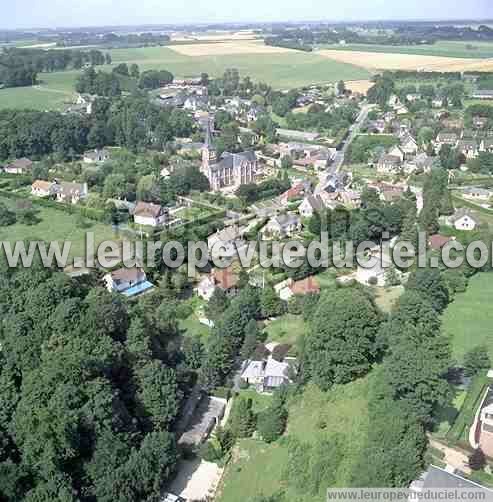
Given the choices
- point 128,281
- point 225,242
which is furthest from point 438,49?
point 128,281

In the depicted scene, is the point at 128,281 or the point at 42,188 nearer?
the point at 128,281

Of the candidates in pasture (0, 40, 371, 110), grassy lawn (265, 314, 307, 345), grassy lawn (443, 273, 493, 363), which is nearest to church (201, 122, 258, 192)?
grassy lawn (265, 314, 307, 345)

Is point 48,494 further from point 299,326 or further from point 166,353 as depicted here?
point 299,326

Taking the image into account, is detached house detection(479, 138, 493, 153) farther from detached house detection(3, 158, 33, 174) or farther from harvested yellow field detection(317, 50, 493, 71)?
harvested yellow field detection(317, 50, 493, 71)

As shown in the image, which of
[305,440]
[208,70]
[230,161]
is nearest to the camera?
[305,440]

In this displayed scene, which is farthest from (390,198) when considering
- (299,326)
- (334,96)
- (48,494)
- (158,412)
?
(334,96)

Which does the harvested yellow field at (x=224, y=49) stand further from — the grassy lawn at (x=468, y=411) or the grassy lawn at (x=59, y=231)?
the grassy lawn at (x=468, y=411)

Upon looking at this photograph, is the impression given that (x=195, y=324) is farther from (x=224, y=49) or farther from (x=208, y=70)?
(x=224, y=49)

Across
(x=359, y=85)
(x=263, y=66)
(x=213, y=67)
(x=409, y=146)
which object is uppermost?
(x=263, y=66)
